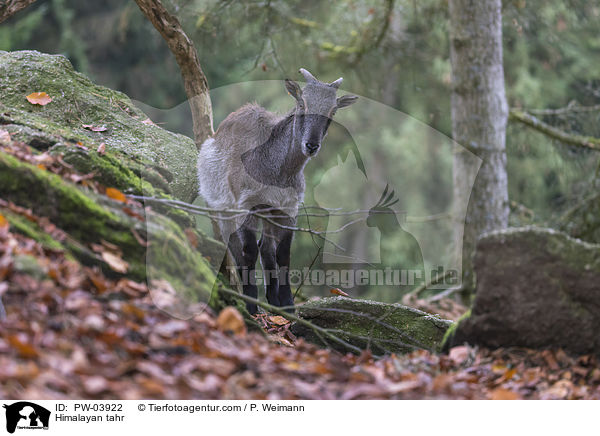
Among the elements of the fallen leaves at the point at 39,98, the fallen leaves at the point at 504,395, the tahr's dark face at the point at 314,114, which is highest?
the fallen leaves at the point at 39,98

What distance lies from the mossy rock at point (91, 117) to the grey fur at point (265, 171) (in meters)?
0.59

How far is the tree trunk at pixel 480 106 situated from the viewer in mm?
8234

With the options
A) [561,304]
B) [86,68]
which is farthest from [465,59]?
[86,68]

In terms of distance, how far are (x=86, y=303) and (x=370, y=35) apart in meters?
8.35

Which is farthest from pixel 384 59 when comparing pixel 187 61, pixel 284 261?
pixel 284 261

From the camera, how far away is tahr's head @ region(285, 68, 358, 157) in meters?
5.11

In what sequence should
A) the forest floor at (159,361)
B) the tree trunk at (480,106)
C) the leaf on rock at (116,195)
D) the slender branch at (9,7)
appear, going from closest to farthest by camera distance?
the forest floor at (159,361) → the leaf on rock at (116,195) → the slender branch at (9,7) → the tree trunk at (480,106)

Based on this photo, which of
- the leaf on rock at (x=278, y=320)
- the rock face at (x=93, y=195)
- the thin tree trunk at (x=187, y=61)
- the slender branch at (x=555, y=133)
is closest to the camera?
the rock face at (x=93, y=195)

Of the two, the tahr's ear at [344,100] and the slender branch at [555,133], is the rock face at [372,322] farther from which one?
the slender branch at [555,133]

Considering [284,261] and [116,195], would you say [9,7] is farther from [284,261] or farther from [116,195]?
[284,261]

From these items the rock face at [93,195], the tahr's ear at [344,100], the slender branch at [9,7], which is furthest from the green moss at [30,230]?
the slender branch at [9,7]

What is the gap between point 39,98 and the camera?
18.8ft
